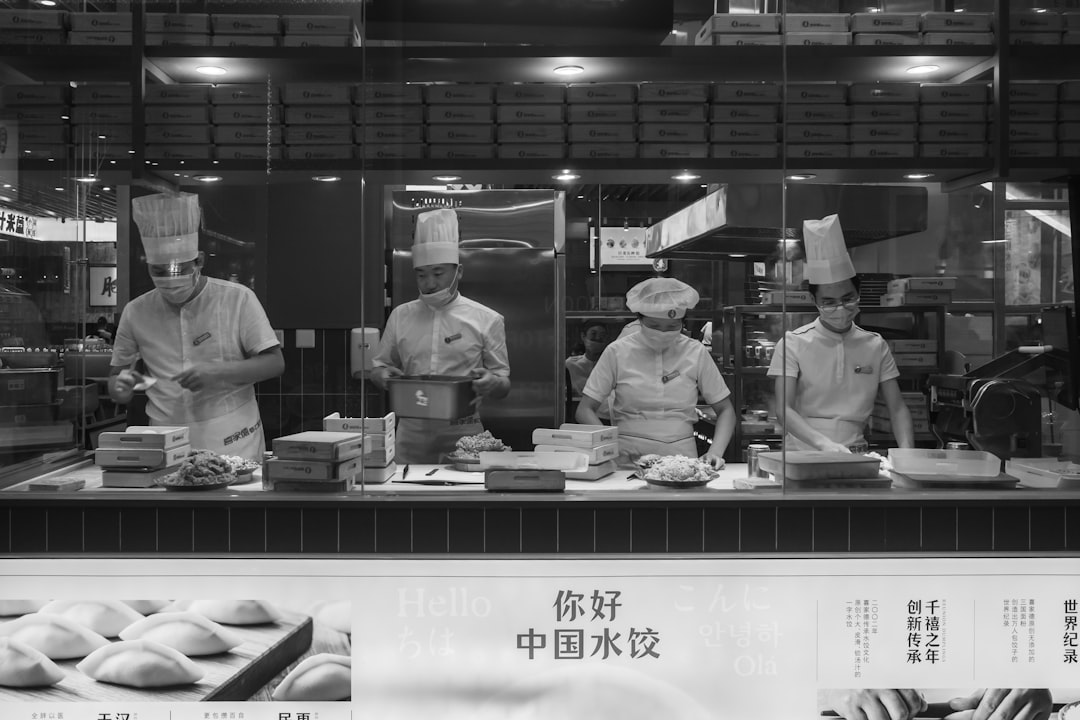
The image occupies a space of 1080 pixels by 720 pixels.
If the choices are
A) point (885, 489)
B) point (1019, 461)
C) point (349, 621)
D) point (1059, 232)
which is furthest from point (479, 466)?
point (1059, 232)

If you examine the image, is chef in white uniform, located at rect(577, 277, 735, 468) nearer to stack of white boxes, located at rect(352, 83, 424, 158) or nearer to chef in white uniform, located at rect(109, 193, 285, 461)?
stack of white boxes, located at rect(352, 83, 424, 158)

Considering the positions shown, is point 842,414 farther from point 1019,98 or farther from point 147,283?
point 147,283

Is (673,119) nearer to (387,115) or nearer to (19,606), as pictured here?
(387,115)

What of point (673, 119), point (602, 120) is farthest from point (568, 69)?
point (673, 119)

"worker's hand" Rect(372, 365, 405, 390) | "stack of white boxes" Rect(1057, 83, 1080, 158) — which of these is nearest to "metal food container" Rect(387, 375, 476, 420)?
"worker's hand" Rect(372, 365, 405, 390)

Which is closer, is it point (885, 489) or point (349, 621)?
point (349, 621)

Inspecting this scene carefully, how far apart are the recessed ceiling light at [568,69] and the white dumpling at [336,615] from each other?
2165 millimetres

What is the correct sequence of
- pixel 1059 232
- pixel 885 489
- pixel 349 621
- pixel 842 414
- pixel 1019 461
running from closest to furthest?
pixel 349 621 → pixel 885 489 → pixel 1019 461 → pixel 1059 232 → pixel 842 414

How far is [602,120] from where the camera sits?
11.3 ft

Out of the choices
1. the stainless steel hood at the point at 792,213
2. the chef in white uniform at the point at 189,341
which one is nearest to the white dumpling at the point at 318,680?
the chef in white uniform at the point at 189,341

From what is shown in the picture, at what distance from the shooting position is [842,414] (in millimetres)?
3438

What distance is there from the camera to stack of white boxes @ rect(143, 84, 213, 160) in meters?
3.08

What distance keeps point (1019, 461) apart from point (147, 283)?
8.81ft

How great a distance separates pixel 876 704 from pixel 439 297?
2.25m
